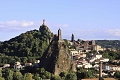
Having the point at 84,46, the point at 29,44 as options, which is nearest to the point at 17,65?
the point at 29,44

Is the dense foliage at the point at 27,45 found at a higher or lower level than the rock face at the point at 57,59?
higher

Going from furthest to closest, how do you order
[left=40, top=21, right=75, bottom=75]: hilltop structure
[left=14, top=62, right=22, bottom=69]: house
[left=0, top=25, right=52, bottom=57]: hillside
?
[left=0, top=25, right=52, bottom=57]: hillside
[left=14, top=62, right=22, bottom=69]: house
[left=40, top=21, right=75, bottom=75]: hilltop structure

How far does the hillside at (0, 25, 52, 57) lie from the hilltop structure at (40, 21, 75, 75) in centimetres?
1787

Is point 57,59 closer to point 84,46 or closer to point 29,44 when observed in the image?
point 29,44

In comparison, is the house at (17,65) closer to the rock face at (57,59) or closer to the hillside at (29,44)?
the rock face at (57,59)

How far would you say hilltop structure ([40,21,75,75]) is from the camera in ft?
258

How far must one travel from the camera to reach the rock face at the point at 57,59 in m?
78.6

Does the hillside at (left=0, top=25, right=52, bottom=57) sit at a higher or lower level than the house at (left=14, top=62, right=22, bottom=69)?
higher

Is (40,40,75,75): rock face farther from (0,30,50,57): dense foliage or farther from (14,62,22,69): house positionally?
(0,30,50,57): dense foliage

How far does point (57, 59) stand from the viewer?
80812 mm

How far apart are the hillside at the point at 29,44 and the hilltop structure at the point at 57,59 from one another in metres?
17.9

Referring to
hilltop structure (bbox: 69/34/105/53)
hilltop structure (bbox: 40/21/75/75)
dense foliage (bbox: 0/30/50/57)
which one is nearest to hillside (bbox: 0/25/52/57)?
dense foliage (bbox: 0/30/50/57)

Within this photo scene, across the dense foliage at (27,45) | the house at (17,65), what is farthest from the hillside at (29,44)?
the house at (17,65)

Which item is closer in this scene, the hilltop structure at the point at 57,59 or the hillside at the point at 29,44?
the hilltop structure at the point at 57,59
